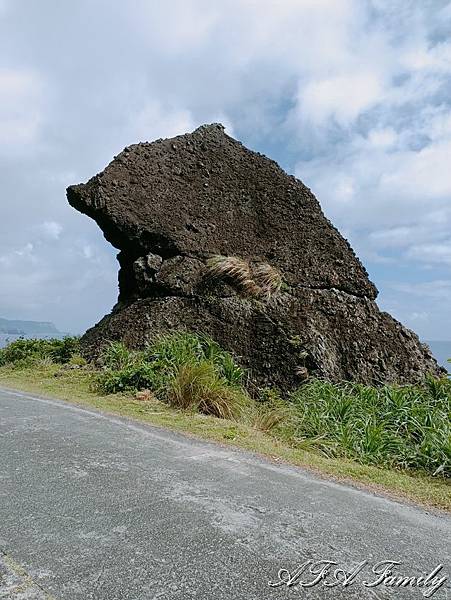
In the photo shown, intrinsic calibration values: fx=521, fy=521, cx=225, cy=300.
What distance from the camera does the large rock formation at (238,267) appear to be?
9617mm

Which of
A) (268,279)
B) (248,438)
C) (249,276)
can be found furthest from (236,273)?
(248,438)

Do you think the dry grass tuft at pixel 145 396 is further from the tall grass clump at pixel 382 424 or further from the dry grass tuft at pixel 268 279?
the dry grass tuft at pixel 268 279

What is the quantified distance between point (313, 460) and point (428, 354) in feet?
19.4

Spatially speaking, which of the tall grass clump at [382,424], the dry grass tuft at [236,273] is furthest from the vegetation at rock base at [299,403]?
the dry grass tuft at [236,273]

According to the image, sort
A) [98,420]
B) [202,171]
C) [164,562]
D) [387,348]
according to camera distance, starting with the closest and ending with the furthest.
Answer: [164,562], [98,420], [387,348], [202,171]

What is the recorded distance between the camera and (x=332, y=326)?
9.95 metres

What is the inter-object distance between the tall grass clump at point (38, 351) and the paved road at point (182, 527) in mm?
7078

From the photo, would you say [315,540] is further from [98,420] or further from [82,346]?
[82,346]

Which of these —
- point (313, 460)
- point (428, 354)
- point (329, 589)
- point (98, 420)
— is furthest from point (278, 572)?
point (428, 354)

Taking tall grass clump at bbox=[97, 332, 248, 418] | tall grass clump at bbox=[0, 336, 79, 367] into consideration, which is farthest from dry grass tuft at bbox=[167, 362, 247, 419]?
tall grass clump at bbox=[0, 336, 79, 367]

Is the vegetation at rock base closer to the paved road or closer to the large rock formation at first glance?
the large rock formation

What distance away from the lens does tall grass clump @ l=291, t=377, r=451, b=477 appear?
578 cm

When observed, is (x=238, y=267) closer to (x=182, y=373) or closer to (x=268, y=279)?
(x=268, y=279)

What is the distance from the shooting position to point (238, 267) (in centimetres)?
1060
